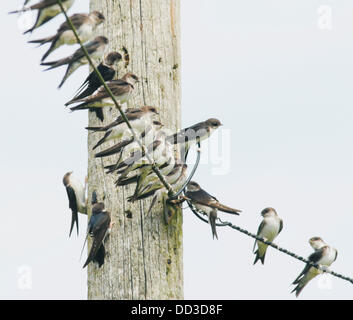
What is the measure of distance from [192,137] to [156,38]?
715mm

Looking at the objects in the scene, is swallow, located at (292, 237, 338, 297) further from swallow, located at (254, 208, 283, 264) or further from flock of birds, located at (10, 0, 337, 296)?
flock of birds, located at (10, 0, 337, 296)

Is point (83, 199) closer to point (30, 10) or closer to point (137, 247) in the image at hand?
point (137, 247)

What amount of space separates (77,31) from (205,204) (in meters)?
1.60

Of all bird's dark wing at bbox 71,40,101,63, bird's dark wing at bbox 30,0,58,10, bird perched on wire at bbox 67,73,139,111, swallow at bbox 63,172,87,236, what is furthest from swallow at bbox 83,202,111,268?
bird's dark wing at bbox 30,0,58,10

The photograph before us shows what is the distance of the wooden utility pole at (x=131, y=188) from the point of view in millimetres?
4797

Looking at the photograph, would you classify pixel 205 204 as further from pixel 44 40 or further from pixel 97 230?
pixel 44 40

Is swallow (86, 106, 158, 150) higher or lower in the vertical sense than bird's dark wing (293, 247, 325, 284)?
higher

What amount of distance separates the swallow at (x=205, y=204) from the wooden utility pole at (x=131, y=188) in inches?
14.2

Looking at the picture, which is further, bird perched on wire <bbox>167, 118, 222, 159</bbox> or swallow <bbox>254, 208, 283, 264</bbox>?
swallow <bbox>254, 208, 283, 264</bbox>

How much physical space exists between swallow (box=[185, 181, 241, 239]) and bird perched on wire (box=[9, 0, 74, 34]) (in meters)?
1.91

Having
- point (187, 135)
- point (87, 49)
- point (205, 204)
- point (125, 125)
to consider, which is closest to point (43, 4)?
point (87, 49)

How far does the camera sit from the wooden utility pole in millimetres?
4797

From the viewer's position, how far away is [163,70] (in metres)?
5.34

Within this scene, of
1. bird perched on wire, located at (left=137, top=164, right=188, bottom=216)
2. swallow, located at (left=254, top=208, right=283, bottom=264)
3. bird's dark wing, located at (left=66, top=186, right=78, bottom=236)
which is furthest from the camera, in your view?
swallow, located at (left=254, top=208, right=283, bottom=264)
